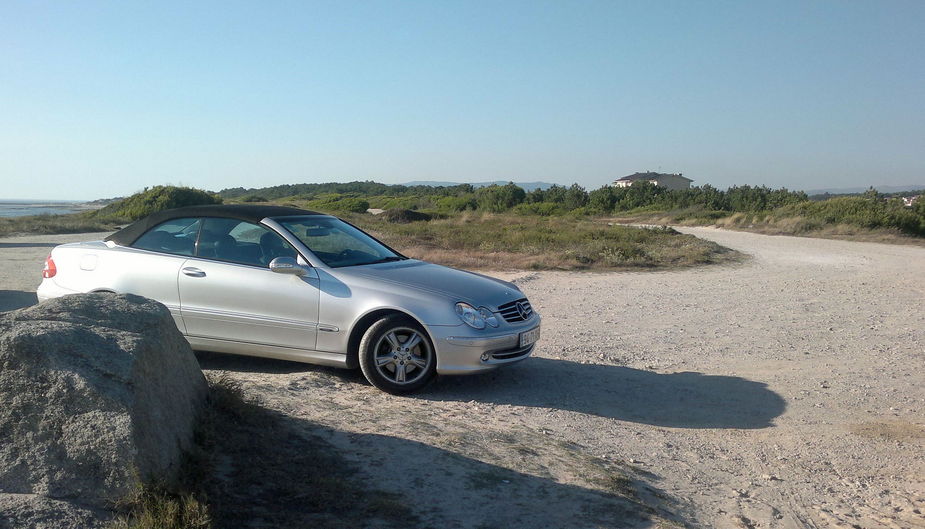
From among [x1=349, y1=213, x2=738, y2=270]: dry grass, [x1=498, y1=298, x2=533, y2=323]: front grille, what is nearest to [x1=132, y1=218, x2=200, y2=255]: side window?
[x1=498, y1=298, x2=533, y2=323]: front grille

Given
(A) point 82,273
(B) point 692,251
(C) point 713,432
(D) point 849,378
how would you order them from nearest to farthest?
(C) point 713,432
(A) point 82,273
(D) point 849,378
(B) point 692,251

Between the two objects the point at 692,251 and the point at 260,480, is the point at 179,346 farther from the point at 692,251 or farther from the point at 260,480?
the point at 692,251

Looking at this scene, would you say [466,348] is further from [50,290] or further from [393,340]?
[50,290]

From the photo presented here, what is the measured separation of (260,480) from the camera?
3.99 m

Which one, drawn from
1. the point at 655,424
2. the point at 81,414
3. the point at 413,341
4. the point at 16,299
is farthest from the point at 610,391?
the point at 16,299

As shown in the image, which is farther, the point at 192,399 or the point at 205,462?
the point at 192,399

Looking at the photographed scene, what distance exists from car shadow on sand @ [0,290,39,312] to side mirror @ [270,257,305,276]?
553cm

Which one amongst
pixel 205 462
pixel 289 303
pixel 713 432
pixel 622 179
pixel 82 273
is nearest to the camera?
pixel 205 462

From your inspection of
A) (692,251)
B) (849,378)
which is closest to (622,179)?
(692,251)

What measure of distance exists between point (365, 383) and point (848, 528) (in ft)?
12.4

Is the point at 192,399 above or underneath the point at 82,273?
underneath

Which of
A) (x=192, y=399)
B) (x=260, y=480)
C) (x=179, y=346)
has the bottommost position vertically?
(x=260, y=480)

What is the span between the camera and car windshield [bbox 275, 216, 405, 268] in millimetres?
7055

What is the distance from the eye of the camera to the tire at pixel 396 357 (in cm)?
638
